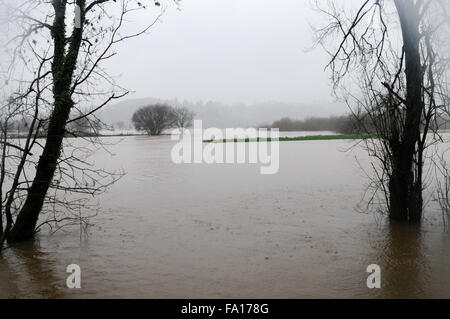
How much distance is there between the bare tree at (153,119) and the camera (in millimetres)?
101562

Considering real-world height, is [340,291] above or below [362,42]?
below

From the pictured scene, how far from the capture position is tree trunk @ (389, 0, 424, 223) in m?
7.32

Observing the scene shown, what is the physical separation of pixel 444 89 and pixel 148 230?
702 cm

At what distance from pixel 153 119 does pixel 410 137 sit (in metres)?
97.5

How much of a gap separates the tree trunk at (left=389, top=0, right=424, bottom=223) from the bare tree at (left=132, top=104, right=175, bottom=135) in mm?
96599

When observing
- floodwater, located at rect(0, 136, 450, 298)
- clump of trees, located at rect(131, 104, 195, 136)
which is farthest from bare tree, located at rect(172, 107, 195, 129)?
floodwater, located at rect(0, 136, 450, 298)

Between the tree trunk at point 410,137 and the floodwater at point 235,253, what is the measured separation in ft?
1.67
